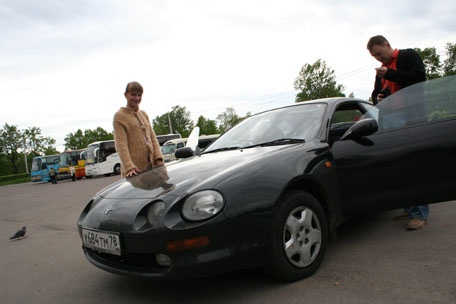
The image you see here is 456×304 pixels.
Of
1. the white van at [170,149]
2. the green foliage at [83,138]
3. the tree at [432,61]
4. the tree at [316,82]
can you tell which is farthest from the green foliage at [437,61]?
the green foliage at [83,138]

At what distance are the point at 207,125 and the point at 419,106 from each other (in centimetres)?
8089

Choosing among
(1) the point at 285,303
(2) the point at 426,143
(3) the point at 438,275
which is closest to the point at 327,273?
(1) the point at 285,303

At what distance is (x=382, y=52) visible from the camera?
3699 millimetres

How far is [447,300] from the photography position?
75.7 inches

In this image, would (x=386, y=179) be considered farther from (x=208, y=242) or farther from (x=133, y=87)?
(x=133, y=87)

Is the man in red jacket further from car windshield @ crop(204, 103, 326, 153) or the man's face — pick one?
car windshield @ crop(204, 103, 326, 153)

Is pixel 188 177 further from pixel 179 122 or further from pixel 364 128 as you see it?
A: pixel 179 122

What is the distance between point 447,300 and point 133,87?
3170 mm

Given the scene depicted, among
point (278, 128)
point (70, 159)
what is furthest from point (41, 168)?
point (278, 128)

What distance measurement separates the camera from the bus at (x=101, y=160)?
81.1 ft

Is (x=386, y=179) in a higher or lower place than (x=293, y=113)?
lower

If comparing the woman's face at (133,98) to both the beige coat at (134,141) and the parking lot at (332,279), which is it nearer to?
Result: the beige coat at (134,141)

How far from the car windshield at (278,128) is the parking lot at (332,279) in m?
1.03

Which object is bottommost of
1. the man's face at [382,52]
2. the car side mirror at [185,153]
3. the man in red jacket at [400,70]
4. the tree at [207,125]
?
the car side mirror at [185,153]
